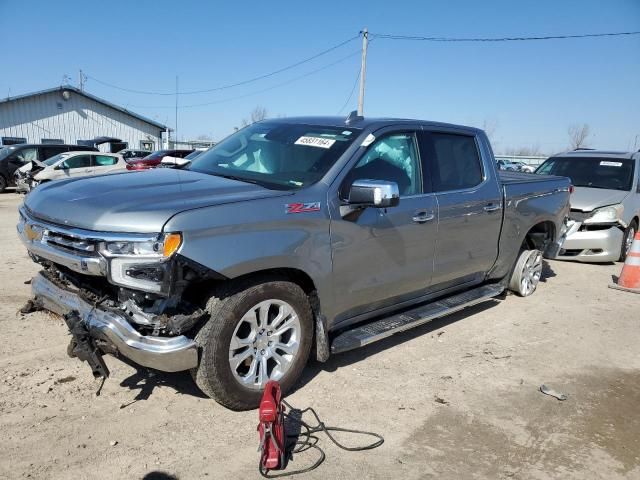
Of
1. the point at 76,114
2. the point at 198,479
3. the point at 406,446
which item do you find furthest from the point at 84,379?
the point at 76,114

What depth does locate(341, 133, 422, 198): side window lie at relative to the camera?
3990 mm

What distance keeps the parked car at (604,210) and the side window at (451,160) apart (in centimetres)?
411

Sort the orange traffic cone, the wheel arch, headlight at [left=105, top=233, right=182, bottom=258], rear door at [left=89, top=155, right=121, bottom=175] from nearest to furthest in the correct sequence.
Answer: headlight at [left=105, top=233, right=182, bottom=258], the wheel arch, the orange traffic cone, rear door at [left=89, top=155, right=121, bottom=175]

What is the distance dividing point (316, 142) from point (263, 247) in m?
1.25

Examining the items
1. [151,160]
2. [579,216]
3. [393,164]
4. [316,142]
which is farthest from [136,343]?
[151,160]

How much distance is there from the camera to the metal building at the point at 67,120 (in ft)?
110

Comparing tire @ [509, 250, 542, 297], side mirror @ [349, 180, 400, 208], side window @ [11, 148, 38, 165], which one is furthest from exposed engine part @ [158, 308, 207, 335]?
side window @ [11, 148, 38, 165]

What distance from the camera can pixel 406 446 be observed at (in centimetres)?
319

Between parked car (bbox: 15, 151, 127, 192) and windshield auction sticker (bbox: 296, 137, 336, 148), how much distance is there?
43.9ft

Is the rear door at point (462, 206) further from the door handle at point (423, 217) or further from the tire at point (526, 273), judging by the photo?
the tire at point (526, 273)

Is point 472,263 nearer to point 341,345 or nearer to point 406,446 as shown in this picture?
point 341,345

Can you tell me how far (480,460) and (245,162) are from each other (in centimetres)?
273

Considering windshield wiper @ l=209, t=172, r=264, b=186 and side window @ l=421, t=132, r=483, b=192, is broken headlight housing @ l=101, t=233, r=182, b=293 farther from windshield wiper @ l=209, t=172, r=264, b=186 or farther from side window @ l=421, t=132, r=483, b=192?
side window @ l=421, t=132, r=483, b=192

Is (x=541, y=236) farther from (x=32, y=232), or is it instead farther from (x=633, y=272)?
(x=32, y=232)
